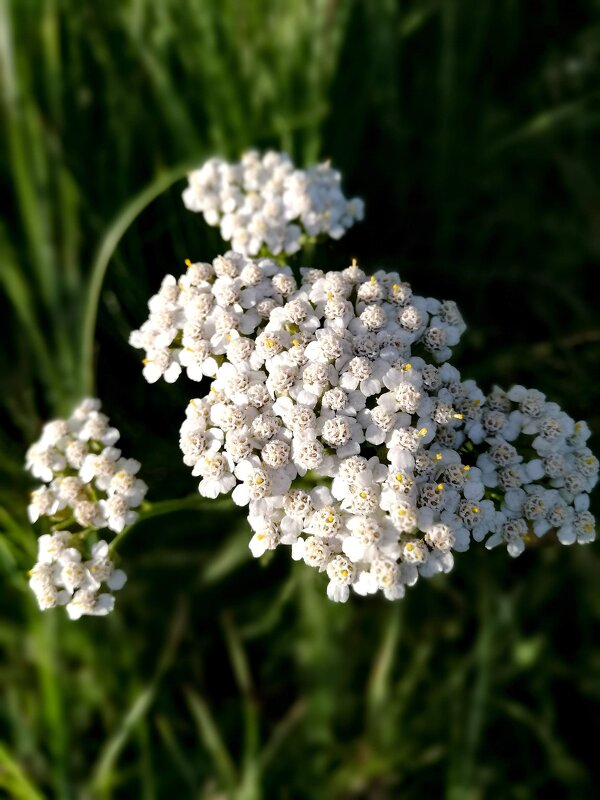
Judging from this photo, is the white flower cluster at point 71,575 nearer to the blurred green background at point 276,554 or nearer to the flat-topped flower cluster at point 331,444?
the flat-topped flower cluster at point 331,444

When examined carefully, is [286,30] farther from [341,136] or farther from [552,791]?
[552,791]

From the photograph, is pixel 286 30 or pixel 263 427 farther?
pixel 286 30

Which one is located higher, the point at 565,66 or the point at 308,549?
the point at 565,66

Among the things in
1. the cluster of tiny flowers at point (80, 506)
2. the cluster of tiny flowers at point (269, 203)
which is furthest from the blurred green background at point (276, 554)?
the cluster of tiny flowers at point (80, 506)

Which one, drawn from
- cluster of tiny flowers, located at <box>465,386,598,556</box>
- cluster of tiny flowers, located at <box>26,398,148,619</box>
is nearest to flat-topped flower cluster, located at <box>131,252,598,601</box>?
cluster of tiny flowers, located at <box>465,386,598,556</box>

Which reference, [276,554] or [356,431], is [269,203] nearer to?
[356,431]

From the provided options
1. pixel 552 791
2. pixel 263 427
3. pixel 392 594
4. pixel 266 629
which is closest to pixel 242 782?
pixel 266 629
